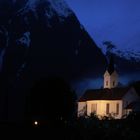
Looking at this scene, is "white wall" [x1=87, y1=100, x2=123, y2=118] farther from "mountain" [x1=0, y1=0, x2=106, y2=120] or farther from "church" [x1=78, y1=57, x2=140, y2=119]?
"mountain" [x1=0, y1=0, x2=106, y2=120]

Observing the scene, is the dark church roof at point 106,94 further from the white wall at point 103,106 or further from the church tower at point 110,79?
the church tower at point 110,79

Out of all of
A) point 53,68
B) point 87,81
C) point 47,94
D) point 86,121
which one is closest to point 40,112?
point 47,94

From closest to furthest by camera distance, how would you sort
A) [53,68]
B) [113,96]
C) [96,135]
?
[96,135] < [113,96] < [53,68]

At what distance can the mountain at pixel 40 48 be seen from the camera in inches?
5346

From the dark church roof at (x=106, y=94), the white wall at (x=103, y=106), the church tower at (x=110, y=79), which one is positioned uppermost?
the church tower at (x=110, y=79)

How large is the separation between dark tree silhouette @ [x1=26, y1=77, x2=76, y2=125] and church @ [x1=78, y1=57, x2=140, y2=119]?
64.0 ft

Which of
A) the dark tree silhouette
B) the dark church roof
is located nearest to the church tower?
the dark church roof

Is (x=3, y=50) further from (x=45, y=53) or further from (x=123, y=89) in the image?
(x=123, y=89)

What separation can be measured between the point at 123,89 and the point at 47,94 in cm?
2928

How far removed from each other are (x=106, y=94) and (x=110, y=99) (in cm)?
237

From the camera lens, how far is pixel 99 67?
144 metres

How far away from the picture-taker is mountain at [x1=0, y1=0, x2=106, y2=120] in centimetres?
13580

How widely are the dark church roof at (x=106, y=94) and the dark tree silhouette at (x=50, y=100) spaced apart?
2379 cm

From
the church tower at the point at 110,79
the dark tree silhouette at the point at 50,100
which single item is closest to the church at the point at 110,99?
the church tower at the point at 110,79
